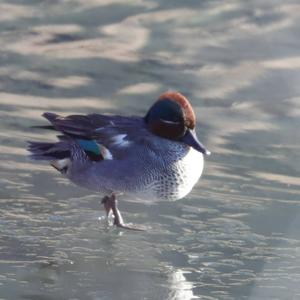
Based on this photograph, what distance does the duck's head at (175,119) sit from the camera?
7.02m

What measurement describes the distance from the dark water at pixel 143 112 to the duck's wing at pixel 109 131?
47 centimetres

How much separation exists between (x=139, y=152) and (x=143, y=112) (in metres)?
2.42

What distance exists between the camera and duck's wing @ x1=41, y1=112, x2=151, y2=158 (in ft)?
23.1

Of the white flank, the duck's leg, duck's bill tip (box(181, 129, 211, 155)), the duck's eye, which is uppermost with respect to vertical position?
the duck's eye

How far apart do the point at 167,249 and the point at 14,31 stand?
16.4ft

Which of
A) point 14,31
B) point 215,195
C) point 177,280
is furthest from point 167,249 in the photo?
point 14,31

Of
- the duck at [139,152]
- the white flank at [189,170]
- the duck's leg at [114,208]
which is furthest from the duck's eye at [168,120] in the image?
the duck's leg at [114,208]

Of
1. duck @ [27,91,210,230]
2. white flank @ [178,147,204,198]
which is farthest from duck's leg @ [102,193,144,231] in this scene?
white flank @ [178,147,204,198]

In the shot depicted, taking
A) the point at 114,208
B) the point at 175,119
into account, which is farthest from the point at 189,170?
the point at 114,208

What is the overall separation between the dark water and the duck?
0.21 m

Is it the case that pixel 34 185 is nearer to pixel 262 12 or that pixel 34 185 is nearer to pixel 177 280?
pixel 177 280

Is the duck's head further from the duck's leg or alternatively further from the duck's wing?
the duck's leg

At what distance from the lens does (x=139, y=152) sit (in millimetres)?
7023

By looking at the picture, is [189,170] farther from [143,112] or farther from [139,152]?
[143,112]
